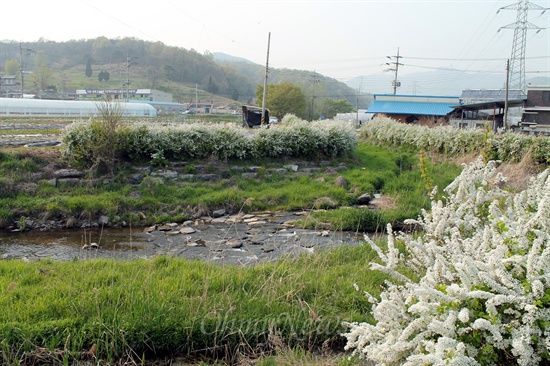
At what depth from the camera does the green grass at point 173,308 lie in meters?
4.13

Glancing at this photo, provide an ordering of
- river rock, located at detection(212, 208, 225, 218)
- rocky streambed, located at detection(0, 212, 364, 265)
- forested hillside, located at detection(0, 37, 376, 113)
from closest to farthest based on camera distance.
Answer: rocky streambed, located at detection(0, 212, 364, 265)
river rock, located at detection(212, 208, 225, 218)
forested hillside, located at detection(0, 37, 376, 113)

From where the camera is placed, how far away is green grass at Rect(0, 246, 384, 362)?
413 cm

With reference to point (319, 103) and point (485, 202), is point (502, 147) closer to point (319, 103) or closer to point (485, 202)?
point (485, 202)

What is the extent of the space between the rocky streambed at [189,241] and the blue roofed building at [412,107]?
33347 mm

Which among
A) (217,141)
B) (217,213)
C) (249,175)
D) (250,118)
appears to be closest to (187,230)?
(217,213)

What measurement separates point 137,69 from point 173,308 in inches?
3852

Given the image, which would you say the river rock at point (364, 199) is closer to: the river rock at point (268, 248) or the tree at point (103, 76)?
the river rock at point (268, 248)

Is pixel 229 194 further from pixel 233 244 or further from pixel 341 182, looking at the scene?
pixel 341 182

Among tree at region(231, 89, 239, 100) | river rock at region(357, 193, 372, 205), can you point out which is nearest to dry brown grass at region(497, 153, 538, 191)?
river rock at region(357, 193, 372, 205)

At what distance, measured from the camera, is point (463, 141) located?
1733 centimetres

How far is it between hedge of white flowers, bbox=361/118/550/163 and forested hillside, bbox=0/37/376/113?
57.5 m

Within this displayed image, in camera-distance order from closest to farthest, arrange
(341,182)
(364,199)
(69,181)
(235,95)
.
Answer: (69,181) < (364,199) < (341,182) < (235,95)

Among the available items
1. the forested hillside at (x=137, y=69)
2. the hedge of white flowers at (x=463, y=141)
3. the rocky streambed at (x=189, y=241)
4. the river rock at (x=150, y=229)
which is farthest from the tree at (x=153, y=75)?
the rocky streambed at (x=189, y=241)

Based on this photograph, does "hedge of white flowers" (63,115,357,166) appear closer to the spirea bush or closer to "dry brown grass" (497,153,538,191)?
"dry brown grass" (497,153,538,191)
